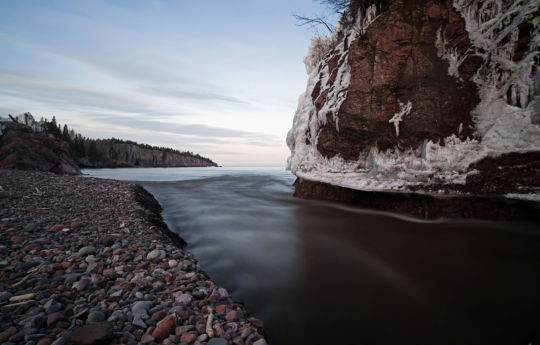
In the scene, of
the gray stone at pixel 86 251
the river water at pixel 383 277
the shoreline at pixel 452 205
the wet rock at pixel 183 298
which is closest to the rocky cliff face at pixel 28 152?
the river water at pixel 383 277

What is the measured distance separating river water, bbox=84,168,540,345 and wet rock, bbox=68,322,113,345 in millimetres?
1280

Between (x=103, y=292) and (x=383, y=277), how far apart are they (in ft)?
10.5

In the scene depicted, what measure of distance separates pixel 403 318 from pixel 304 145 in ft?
20.5

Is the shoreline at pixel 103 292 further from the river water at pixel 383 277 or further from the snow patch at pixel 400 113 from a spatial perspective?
the snow patch at pixel 400 113

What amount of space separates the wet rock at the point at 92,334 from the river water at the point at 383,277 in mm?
1280

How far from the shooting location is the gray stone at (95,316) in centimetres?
160

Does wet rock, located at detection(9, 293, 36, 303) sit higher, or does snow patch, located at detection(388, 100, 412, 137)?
snow patch, located at detection(388, 100, 412, 137)

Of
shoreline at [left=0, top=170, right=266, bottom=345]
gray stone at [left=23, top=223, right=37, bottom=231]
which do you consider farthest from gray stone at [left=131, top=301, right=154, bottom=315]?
gray stone at [left=23, top=223, right=37, bottom=231]

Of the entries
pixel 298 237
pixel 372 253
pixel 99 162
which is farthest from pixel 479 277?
pixel 99 162

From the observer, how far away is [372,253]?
11.2 ft

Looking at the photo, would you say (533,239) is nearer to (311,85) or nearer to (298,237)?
(298,237)

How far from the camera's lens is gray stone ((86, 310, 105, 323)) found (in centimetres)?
160

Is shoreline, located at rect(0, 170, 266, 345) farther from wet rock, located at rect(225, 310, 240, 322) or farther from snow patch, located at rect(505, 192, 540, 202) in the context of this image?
snow patch, located at rect(505, 192, 540, 202)

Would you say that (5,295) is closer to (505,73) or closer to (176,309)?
(176,309)
